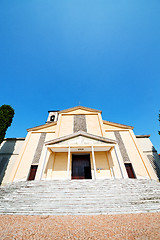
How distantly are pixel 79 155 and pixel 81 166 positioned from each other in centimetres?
131

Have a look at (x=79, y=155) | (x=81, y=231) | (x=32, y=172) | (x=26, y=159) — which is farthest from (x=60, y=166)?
(x=81, y=231)

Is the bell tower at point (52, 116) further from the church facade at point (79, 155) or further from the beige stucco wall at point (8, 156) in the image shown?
the beige stucco wall at point (8, 156)

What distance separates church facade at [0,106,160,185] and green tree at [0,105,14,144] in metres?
2.00

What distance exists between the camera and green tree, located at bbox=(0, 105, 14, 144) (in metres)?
13.3

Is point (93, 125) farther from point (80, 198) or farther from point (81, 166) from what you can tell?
point (80, 198)

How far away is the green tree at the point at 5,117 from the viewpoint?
1332 cm

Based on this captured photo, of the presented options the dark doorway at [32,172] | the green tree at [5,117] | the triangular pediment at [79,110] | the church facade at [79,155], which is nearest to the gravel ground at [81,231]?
the church facade at [79,155]

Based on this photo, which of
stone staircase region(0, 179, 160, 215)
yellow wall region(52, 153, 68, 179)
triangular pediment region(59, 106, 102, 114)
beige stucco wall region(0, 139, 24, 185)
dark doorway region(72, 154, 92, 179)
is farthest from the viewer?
triangular pediment region(59, 106, 102, 114)

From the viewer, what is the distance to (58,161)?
11.3m

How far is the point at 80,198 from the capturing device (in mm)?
5695

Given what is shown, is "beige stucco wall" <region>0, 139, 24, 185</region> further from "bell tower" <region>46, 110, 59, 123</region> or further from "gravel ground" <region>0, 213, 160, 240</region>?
"bell tower" <region>46, 110, 59, 123</region>

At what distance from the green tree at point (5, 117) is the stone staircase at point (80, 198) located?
8.74m

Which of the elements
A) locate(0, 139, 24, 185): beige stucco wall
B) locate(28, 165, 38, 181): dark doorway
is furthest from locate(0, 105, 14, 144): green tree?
locate(28, 165, 38, 181): dark doorway

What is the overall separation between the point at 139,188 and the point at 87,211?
4.56m
